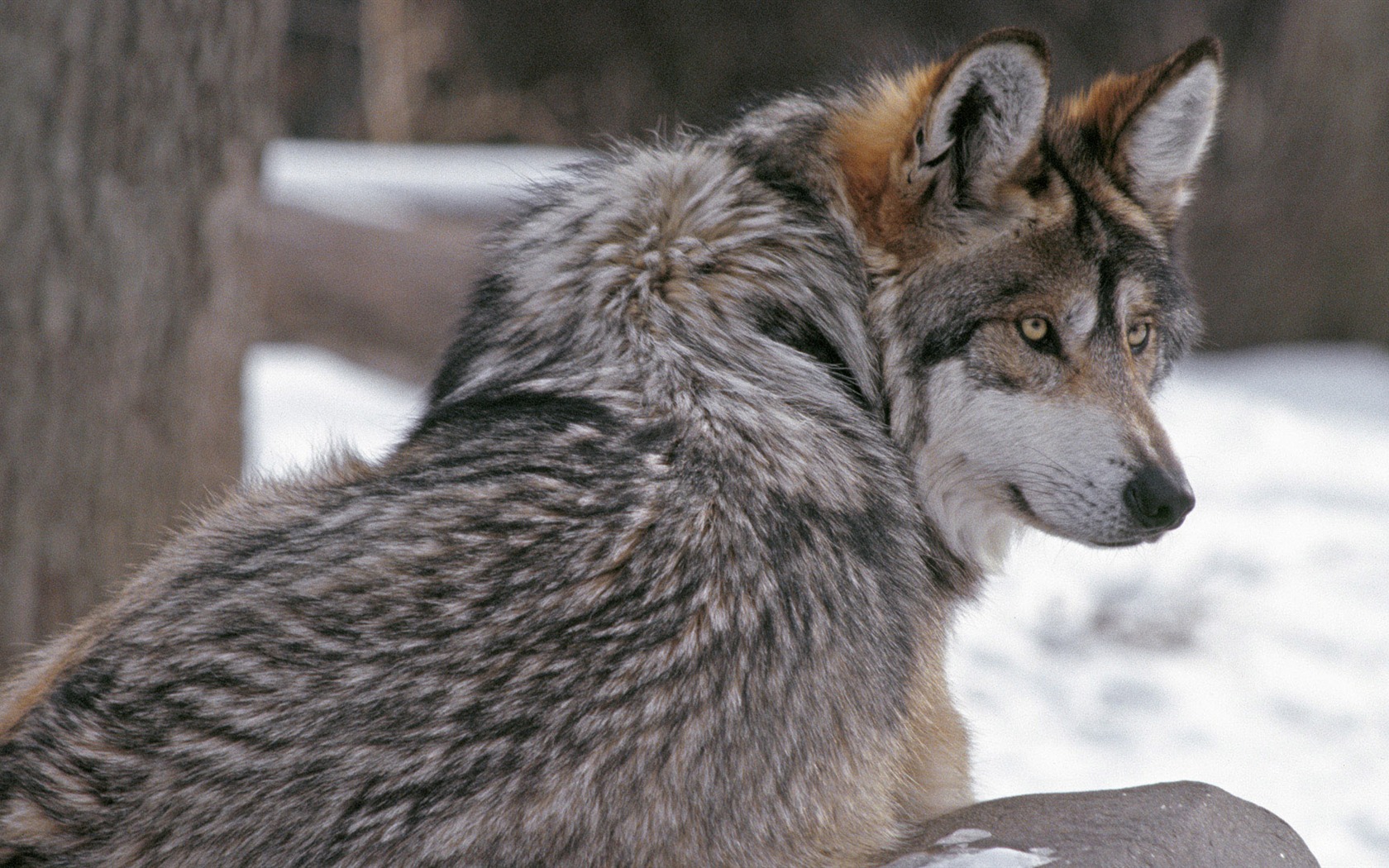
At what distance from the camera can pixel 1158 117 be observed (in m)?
2.74

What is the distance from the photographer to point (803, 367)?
2.57 m

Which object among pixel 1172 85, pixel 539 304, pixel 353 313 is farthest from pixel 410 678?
pixel 353 313

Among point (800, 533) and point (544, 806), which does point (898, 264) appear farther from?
point (544, 806)

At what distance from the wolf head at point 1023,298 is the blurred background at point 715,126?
730 mm

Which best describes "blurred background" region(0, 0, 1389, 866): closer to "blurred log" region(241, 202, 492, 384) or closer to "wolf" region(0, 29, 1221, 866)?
"blurred log" region(241, 202, 492, 384)

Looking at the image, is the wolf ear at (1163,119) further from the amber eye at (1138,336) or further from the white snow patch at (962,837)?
the white snow patch at (962,837)

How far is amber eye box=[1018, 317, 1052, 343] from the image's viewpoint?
2.60 m

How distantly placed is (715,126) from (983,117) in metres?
0.82

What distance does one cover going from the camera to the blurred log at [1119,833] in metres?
2.29

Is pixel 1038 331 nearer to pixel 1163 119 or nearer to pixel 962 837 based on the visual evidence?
pixel 1163 119

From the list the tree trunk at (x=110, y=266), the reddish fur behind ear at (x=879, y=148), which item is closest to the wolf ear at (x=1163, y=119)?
the reddish fur behind ear at (x=879, y=148)

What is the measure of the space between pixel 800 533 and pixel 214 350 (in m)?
2.89

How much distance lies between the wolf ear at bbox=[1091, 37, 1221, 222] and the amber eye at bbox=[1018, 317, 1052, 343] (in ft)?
1.50

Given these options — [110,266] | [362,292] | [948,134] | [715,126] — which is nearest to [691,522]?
[948,134]
